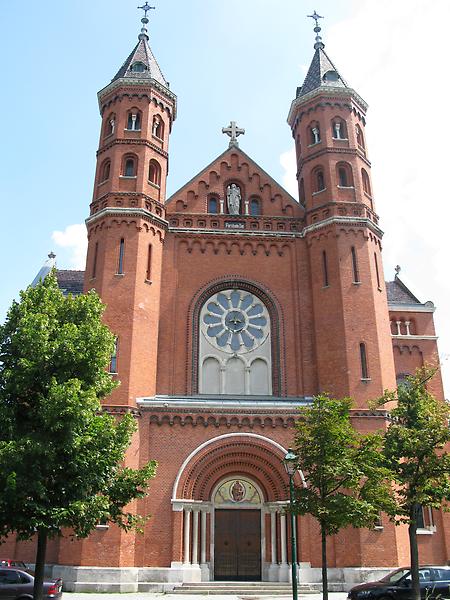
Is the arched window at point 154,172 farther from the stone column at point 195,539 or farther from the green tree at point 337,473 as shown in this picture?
the stone column at point 195,539

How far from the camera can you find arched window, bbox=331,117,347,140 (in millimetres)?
31109

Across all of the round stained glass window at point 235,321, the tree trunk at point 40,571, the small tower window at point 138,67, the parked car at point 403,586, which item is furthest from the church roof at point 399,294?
the tree trunk at point 40,571

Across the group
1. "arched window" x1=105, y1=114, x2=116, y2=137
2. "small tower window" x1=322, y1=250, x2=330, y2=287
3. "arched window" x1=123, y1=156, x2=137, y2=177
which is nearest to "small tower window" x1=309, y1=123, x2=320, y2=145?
"small tower window" x1=322, y1=250, x2=330, y2=287

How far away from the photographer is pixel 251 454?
2383 cm

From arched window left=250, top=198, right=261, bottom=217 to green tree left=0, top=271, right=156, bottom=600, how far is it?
15178 mm

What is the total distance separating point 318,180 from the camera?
3069 cm

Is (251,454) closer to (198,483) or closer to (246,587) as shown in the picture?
(198,483)

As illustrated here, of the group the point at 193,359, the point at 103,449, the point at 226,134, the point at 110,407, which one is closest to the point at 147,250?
the point at 193,359

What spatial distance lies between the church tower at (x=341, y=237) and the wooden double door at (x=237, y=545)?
21.0 feet

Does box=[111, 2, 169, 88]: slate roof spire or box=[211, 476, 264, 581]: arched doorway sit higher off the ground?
box=[111, 2, 169, 88]: slate roof spire

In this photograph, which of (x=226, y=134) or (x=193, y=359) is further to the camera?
(x=226, y=134)

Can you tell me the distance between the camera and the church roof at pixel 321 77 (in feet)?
107

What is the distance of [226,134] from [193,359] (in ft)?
44.5

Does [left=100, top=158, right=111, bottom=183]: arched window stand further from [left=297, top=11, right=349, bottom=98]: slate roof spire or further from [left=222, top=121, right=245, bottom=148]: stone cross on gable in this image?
[left=297, top=11, right=349, bottom=98]: slate roof spire
